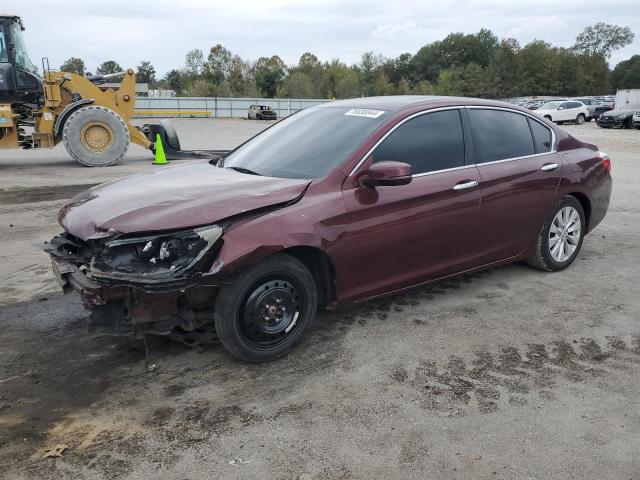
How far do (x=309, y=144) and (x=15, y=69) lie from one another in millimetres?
11897

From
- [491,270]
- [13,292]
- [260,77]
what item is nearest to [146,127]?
[13,292]

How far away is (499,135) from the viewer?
189 inches

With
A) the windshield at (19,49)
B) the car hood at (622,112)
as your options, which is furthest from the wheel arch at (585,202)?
the car hood at (622,112)

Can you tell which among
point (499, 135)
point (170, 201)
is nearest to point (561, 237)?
point (499, 135)

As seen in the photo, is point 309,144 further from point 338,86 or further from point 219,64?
point 219,64

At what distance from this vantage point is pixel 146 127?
1534 cm

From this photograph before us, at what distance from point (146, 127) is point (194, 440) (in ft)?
45.5

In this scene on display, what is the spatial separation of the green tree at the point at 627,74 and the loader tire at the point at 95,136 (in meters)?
94.8

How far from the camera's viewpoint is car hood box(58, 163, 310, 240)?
3.23m

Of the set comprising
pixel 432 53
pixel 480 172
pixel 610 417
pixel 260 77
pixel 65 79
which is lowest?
pixel 610 417

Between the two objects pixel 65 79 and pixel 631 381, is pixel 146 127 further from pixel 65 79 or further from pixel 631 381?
pixel 631 381

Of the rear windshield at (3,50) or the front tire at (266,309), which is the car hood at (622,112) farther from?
the front tire at (266,309)

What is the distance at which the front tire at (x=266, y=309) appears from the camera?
335 cm

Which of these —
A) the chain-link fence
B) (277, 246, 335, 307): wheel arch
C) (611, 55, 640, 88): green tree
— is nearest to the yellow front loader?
(277, 246, 335, 307): wheel arch
